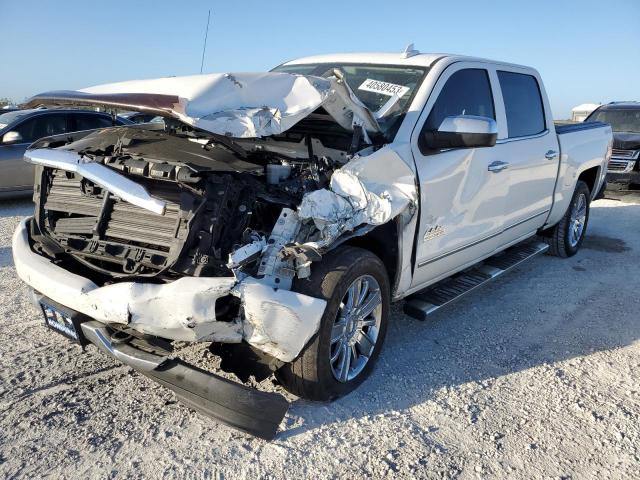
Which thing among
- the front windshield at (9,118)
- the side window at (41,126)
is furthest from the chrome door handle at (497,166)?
the front windshield at (9,118)

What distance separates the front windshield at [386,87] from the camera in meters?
3.64

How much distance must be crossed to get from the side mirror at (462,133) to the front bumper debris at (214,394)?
191cm

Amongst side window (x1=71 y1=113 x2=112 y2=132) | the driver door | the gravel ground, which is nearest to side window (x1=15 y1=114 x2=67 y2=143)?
side window (x1=71 y1=113 x2=112 y2=132)

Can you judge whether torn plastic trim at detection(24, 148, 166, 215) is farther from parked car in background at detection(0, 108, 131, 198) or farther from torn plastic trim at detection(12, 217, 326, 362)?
parked car in background at detection(0, 108, 131, 198)

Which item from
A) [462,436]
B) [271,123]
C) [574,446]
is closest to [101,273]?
[271,123]

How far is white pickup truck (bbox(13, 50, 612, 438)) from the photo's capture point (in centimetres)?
265

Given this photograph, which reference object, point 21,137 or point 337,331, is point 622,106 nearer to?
point 337,331

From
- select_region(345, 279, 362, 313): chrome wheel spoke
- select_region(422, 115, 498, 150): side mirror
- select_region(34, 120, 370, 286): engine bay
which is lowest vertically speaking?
select_region(345, 279, 362, 313): chrome wheel spoke

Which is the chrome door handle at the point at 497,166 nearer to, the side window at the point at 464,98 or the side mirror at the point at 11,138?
the side window at the point at 464,98

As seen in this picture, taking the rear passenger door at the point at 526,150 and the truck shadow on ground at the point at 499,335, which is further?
the rear passenger door at the point at 526,150

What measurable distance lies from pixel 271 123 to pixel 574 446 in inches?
93.1

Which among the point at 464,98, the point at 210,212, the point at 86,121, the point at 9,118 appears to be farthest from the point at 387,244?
the point at 9,118

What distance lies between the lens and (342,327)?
10.2 ft

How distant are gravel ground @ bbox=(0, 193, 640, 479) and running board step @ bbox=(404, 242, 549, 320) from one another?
307 mm
